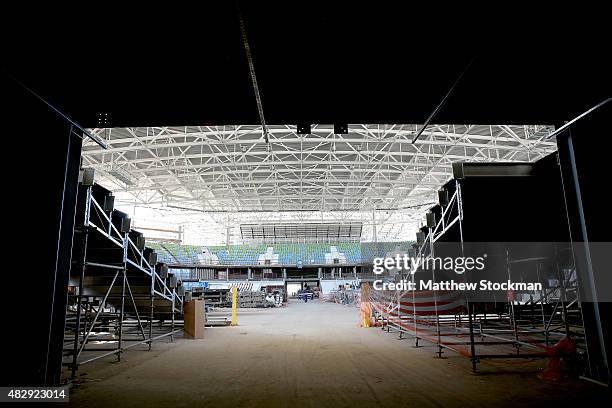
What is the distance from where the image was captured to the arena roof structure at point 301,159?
20.3m

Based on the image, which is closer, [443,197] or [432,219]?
[443,197]

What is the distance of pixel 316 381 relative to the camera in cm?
454

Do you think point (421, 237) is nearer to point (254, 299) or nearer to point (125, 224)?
point (125, 224)

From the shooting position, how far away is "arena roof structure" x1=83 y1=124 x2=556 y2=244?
20.3m

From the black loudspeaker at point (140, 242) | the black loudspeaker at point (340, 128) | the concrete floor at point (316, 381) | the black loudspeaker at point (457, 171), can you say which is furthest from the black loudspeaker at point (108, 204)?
the black loudspeaker at point (457, 171)

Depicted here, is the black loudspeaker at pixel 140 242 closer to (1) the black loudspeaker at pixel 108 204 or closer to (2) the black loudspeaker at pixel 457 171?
(1) the black loudspeaker at pixel 108 204

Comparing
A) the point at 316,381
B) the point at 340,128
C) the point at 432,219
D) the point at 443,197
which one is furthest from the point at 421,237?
the point at 316,381

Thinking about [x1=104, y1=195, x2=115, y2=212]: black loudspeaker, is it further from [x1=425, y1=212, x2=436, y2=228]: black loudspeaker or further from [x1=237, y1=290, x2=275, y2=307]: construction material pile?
[x1=237, y1=290, x2=275, y2=307]: construction material pile

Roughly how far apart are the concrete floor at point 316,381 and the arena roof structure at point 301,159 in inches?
318

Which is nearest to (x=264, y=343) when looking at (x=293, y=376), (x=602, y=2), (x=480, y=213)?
(x=293, y=376)

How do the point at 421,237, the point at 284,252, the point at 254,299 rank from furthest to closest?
1. the point at 284,252
2. the point at 254,299
3. the point at 421,237

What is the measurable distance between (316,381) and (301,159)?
19.9m

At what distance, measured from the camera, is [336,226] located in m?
48.2

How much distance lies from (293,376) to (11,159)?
4.30m
